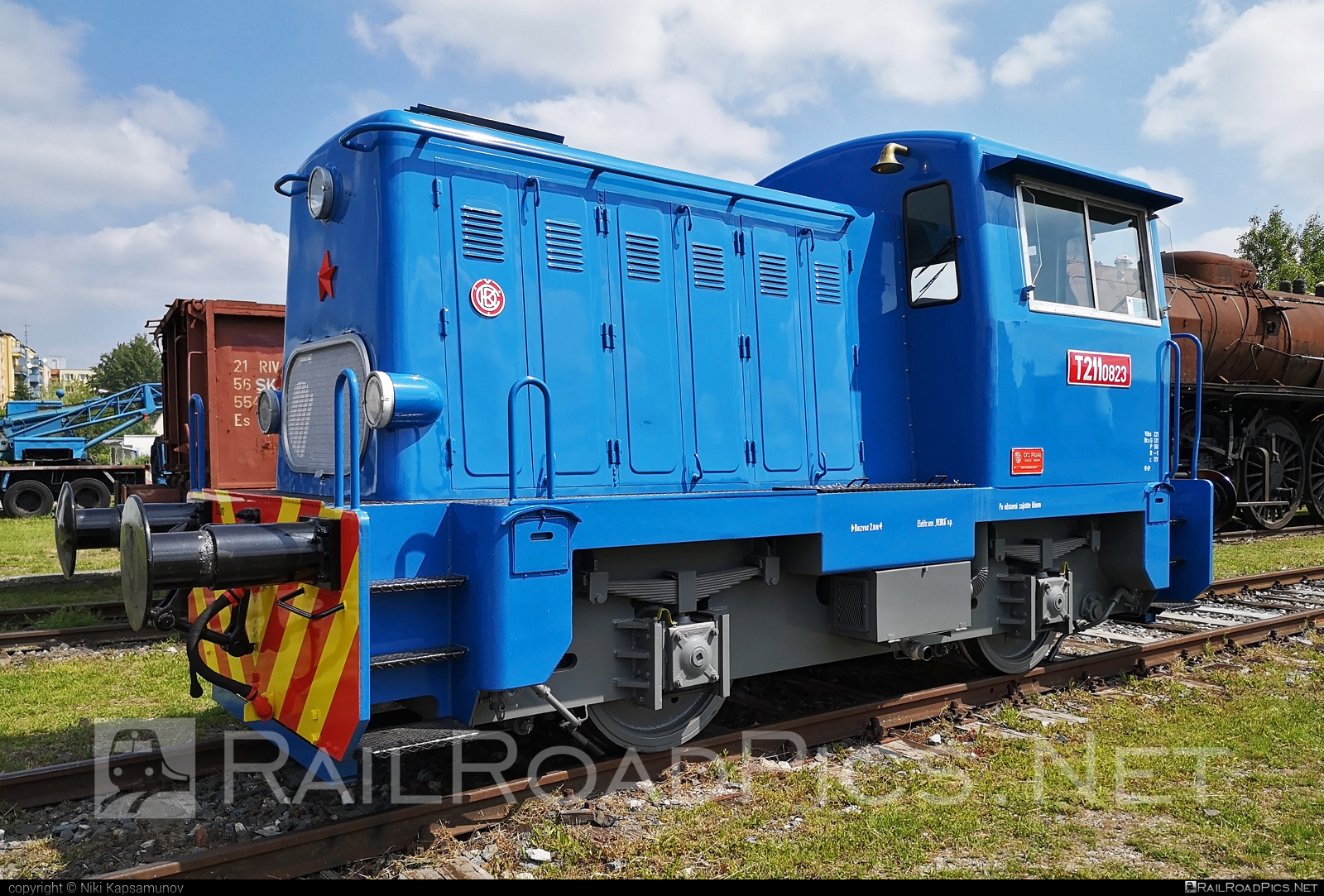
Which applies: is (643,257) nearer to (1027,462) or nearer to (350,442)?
(350,442)

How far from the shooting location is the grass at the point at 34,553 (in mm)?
13352

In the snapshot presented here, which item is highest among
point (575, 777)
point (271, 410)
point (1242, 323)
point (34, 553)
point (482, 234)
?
point (1242, 323)

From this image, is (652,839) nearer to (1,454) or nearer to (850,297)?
(850,297)

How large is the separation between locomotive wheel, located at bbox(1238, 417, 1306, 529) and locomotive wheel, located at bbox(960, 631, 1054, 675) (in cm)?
1232

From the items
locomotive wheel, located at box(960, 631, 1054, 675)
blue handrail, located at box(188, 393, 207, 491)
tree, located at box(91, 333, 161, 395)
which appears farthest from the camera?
tree, located at box(91, 333, 161, 395)

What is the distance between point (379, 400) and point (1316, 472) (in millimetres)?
19927

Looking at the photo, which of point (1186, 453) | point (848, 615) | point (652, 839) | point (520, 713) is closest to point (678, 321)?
point (848, 615)

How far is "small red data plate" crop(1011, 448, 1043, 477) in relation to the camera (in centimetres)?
570

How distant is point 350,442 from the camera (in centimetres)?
363

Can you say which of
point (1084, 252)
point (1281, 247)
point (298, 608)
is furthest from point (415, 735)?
point (1281, 247)

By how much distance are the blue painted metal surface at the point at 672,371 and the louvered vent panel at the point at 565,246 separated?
0.04 feet

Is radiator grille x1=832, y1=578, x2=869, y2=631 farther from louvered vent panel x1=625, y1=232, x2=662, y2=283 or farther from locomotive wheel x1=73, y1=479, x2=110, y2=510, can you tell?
locomotive wheel x1=73, y1=479, x2=110, y2=510

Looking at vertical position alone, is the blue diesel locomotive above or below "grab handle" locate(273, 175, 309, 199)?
below

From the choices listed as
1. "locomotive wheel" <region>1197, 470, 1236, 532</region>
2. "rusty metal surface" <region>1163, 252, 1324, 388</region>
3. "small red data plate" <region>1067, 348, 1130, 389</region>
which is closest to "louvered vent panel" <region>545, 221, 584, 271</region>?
"small red data plate" <region>1067, 348, 1130, 389</region>
